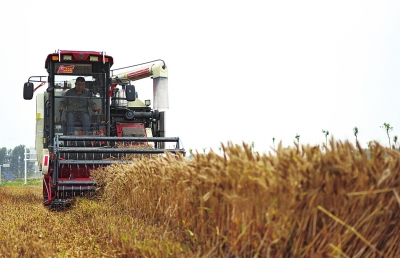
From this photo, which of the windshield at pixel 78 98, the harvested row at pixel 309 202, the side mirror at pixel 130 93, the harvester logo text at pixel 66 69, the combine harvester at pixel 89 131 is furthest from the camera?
the harvester logo text at pixel 66 69

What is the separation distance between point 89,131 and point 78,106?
0.52 metres

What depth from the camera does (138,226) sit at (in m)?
5.39

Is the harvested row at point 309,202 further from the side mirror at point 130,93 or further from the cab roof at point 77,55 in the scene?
the cab roof at point 77,55

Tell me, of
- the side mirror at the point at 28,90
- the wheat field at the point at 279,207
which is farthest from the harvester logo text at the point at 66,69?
the wheat field at the point at 279,207

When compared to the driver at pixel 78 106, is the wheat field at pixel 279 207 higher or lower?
lower

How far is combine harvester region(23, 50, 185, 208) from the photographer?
924 cm

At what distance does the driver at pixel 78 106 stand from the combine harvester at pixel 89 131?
0.05 m

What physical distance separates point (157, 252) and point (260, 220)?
3.39ft

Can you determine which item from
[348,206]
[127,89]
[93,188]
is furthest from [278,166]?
[127,89]

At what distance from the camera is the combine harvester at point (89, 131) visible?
924 cm

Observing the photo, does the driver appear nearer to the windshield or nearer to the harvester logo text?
the windshield

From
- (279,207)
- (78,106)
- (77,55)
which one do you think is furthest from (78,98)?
(279,207)

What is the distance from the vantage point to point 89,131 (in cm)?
1052

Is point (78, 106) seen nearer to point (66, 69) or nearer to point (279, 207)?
point (66, 69)
